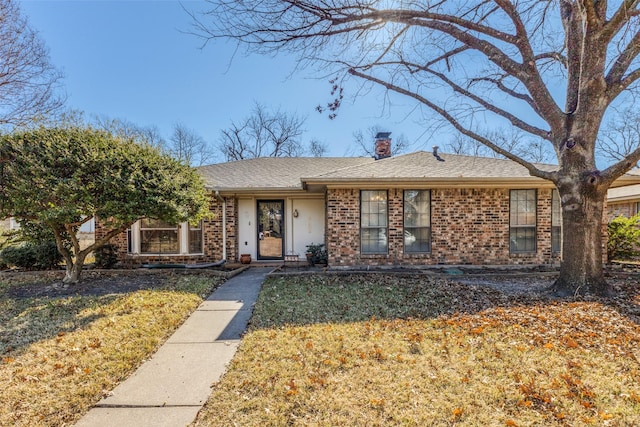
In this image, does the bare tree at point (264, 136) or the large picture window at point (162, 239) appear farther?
the bare tree at point (264, 136)

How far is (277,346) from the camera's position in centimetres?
390

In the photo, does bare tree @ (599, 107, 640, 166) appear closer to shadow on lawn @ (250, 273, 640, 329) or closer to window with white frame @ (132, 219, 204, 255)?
shadow on lawn @ (250, 273, 640, 329)

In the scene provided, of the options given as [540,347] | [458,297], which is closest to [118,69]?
[458,297]

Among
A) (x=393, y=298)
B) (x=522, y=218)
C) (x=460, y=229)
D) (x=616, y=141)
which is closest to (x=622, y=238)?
(x=522, y=218)

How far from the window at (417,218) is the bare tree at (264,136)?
20.9 metres

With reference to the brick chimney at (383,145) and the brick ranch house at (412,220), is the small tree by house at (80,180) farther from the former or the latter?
the brick chimney at (383,145)

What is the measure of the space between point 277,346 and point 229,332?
1.03m

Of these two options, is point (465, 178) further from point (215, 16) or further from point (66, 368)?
point (66, 368)

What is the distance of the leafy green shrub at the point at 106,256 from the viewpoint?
9023 millimetres

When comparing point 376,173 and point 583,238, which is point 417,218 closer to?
point 376,173

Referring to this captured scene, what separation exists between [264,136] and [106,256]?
2164 centimetres

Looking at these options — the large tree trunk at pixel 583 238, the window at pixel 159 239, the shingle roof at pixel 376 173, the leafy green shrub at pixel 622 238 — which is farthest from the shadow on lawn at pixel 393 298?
the window at pixel 159 239

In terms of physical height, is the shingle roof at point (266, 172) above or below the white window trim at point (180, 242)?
above

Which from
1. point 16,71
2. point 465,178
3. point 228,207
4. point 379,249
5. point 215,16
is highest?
point 16,71
